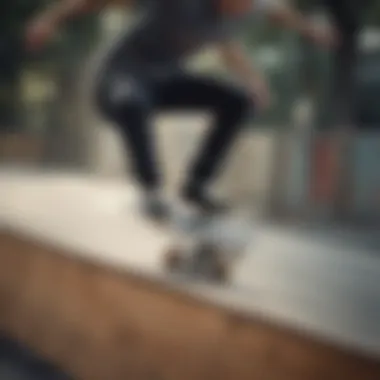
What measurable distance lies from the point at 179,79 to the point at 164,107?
1.7 inches

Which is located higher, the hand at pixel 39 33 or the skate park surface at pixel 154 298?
the hand at pixel 39 33

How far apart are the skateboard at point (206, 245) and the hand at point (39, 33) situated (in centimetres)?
32

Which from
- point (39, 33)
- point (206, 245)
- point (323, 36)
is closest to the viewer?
point (323, 36)

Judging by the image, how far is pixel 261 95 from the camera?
1085mm

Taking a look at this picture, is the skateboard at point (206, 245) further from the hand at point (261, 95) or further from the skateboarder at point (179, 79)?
the hand at point (261, 95)

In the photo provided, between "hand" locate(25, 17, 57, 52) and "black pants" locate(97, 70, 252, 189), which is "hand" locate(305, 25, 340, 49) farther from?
"hand" locate(25, 17, 57, 52)

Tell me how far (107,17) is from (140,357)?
0.45 m

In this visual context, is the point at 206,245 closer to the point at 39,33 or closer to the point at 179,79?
the point at 179,79

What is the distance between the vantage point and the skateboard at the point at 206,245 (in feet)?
3.68

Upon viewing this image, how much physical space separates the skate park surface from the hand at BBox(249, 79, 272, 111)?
14 centimetres

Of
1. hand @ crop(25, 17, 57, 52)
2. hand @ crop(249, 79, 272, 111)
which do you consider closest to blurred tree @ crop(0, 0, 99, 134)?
hand @ crop(25, 17, 57, 52)

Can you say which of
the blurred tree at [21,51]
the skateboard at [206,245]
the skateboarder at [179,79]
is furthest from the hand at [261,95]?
the blurred tree at [21,51]

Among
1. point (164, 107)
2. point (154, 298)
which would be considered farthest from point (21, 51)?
point (154, 298)

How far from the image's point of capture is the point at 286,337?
40.1 inches
